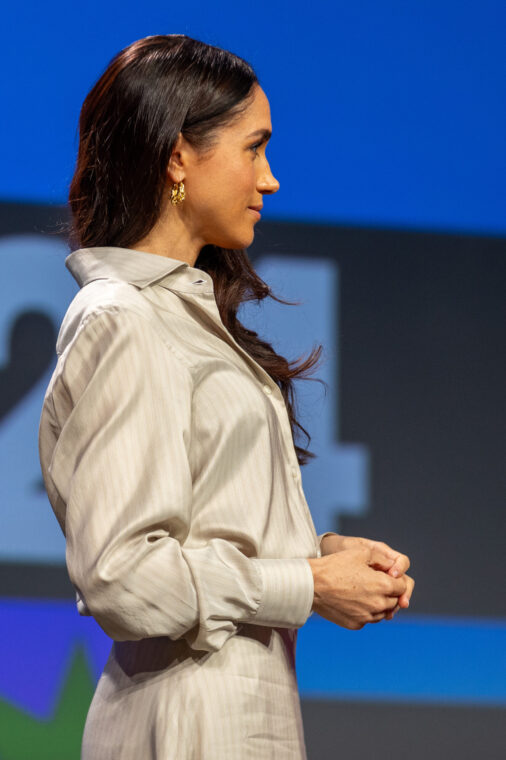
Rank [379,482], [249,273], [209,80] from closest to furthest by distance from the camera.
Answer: [209,80] → [249,273] → [379,482]

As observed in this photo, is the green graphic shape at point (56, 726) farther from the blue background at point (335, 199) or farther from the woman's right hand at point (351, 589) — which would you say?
the woman's right hand at point (351, 589)

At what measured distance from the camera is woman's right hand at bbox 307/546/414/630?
3.73 ft

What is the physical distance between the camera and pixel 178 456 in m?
1.08

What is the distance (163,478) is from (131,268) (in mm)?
316

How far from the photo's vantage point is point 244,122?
4.35ft

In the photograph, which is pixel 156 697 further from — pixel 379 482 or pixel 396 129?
pixel 396 129

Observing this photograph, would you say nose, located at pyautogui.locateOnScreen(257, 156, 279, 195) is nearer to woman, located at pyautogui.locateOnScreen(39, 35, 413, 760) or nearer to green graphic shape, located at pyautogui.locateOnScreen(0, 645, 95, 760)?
woman, located at pyautogui.locateOnScreen(39, 35, 413, 760)

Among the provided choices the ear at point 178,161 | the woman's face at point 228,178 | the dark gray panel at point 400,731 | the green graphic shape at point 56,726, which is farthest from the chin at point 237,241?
the dark gray panel at point 400,731

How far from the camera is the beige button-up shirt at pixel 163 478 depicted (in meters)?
1.04

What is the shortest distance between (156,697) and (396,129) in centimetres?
204

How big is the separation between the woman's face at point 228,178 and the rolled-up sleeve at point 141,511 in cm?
27

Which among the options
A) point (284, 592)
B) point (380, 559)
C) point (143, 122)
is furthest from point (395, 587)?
point (143, 122)

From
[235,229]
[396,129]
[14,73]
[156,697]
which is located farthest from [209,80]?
[396,129]

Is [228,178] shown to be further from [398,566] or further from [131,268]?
[398,566]
